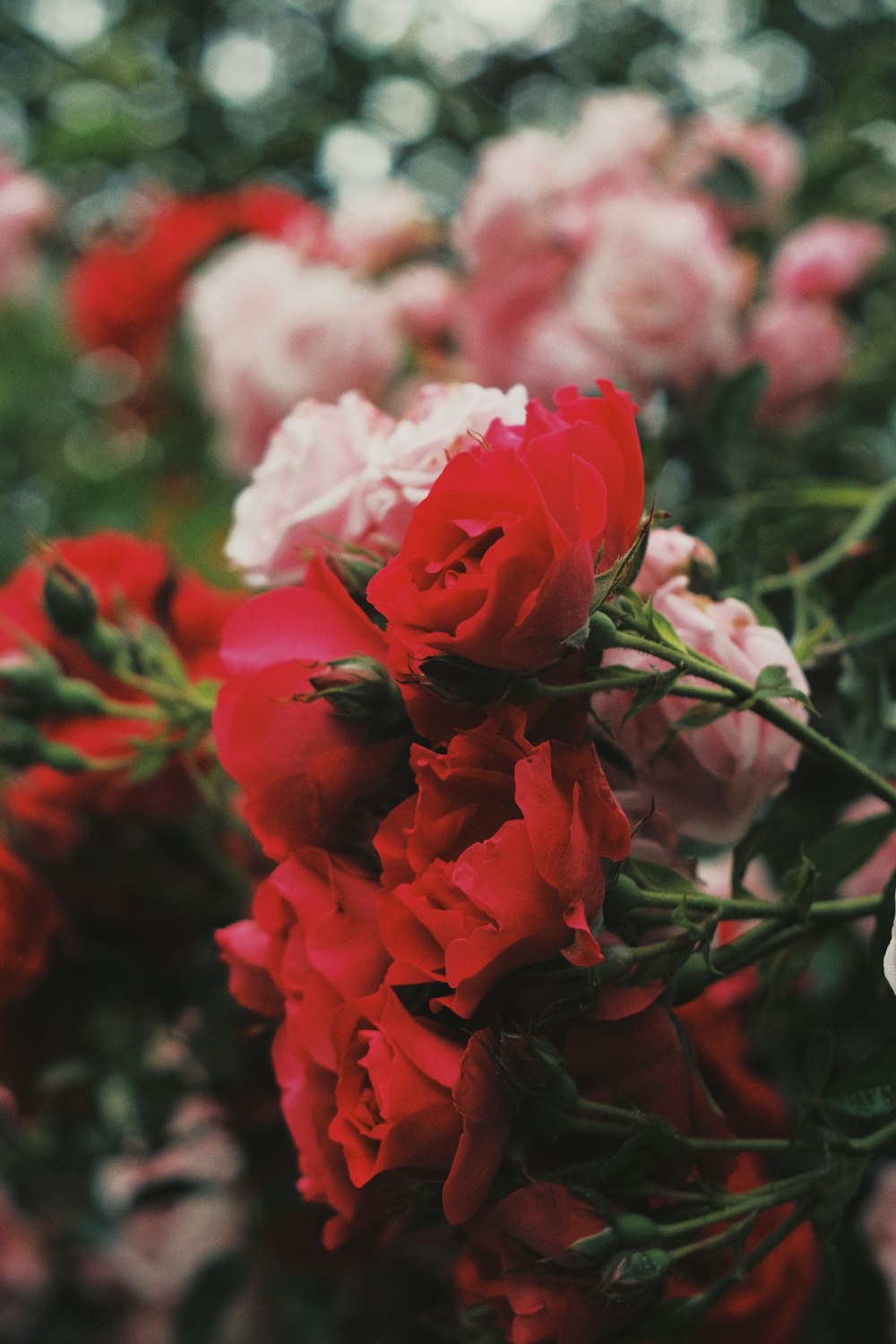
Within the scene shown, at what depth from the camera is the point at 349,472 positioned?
0.36m

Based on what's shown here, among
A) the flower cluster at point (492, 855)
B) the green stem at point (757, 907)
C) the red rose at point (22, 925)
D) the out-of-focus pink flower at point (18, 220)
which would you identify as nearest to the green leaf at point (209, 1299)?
the red rose at point (22, 925)

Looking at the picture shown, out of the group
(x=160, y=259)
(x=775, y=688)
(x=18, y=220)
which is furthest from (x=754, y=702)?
(x=18, y=220)

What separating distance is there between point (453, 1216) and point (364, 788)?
99 mm

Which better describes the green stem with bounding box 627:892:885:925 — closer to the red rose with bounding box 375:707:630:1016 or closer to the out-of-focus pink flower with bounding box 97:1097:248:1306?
the red rose with bounding box 375:707:630:1016

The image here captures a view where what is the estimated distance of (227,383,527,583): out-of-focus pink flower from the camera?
328 millimetres

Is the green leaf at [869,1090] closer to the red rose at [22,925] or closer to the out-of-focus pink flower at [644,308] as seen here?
the red rose at [22,925]

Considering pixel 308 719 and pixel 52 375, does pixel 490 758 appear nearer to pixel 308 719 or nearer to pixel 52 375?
pixel 308 719

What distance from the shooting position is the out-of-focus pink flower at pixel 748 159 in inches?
30.8

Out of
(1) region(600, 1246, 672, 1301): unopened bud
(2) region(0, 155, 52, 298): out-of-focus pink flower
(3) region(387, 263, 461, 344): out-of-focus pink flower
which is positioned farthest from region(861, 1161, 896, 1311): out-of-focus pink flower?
(2) region(0, 155, 52, 298): out-of-focus pink flower

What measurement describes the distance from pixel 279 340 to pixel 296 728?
491 millimetres

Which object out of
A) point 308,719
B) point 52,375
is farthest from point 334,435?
point 52,375

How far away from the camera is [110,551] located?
Result: 1.79 feet

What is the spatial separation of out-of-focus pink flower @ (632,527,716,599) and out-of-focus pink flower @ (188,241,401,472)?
426mm

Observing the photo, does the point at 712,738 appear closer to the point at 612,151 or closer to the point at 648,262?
the point at 648,262
